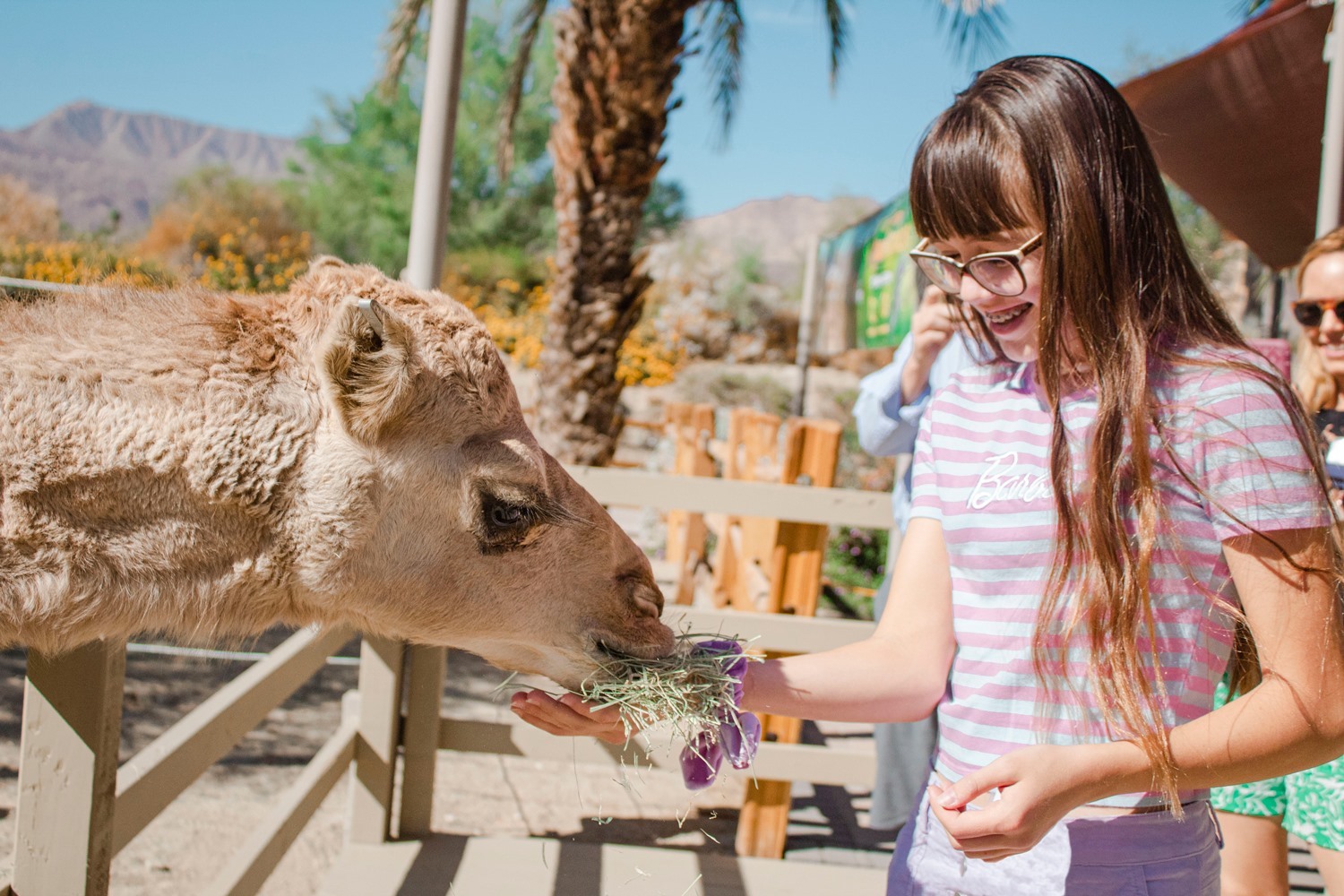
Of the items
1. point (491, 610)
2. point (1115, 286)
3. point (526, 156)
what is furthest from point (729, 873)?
point (526, 156)

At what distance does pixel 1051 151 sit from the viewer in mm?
1572

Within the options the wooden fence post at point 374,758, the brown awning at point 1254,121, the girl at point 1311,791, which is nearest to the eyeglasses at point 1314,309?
the girl at point 1311,791

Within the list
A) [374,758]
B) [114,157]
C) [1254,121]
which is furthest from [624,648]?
[114,157]

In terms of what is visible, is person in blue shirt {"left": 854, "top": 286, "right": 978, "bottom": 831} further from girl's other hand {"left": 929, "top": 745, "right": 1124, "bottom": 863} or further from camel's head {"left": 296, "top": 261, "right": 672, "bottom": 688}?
girl's other hand {"left": 929, "top": 745, "right": 1124, "bottom": 863}

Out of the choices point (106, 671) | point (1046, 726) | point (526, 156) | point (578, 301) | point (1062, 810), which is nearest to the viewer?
point (1062, 810)

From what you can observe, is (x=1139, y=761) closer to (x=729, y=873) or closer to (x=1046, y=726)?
(x=1046, y=726)

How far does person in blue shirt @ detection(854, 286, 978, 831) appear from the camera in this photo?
3.28m

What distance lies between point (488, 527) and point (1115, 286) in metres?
1.24

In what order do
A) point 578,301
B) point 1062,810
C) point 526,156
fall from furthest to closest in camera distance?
1. point 526,156
2. point 578,301
3. point 1062,810

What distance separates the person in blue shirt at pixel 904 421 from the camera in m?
3.28

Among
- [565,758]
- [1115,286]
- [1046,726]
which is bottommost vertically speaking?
[565,758]

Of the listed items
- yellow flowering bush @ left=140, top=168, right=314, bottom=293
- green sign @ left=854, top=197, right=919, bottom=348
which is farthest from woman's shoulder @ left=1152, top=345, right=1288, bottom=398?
yellow flowering bush @ left=140, top=168, right=314, bottom=293

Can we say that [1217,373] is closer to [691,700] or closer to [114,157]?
[691,700]

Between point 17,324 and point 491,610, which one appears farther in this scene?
point 491,610
